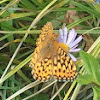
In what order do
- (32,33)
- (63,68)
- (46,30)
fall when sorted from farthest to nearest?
(32,33)
(46,30)
(63,68)

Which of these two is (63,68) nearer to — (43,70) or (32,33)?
(43,70)

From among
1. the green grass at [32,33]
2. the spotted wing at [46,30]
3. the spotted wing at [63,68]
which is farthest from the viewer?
the green grass at [32,33]

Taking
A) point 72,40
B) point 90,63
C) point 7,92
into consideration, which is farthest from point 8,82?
point 90,63

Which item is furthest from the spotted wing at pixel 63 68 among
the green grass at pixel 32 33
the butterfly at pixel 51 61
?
the green grass at pixel 32 33

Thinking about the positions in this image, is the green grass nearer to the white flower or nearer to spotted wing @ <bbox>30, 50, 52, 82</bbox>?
the white flower

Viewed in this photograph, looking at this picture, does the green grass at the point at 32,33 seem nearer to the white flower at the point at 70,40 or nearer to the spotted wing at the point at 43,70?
the white flower at the point at 70,40

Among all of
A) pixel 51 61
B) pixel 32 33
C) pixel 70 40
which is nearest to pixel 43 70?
pixel 51 61

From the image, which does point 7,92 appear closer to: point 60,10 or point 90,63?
point 60,10
